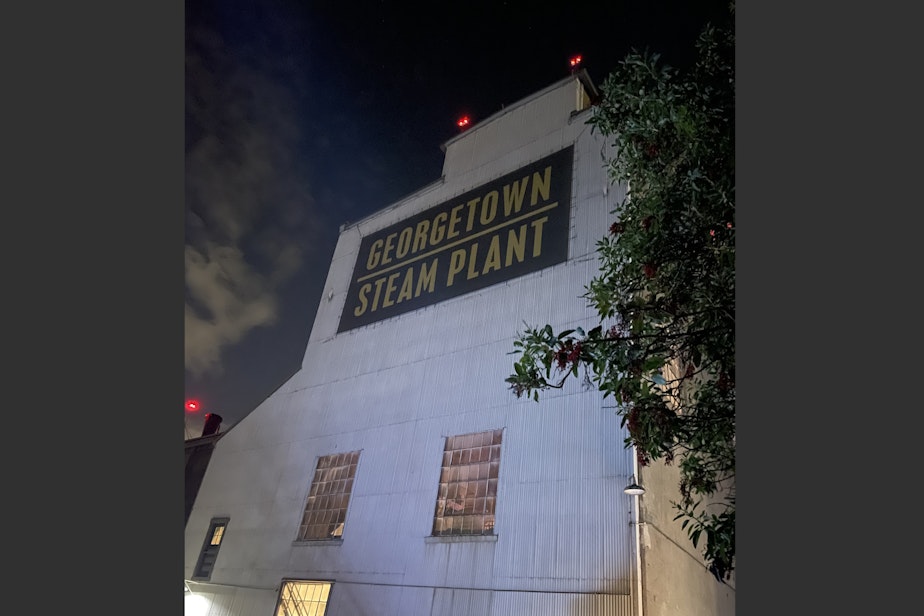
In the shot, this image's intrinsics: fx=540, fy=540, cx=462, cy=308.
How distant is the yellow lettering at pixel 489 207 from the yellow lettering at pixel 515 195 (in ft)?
1.28

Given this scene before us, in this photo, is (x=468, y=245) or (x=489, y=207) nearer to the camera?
(x=468, y=245)

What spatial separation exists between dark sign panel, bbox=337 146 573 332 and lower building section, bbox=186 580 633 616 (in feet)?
24.4

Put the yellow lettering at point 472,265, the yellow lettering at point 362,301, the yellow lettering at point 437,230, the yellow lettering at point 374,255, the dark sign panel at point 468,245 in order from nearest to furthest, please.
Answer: the dark sign panel at point 468,245 < the yellow lettering at point 472,265 < the yellow lettering at point 437,230 < the yellow lettering at point 362,301 < the yellow lettering at point 374,255

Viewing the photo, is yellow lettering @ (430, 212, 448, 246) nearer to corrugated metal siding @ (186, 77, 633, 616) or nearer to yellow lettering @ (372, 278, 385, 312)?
corrugated metal siding @ (186, 77, 633, 616)

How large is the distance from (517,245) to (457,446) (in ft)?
18.3

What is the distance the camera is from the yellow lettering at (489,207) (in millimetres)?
16016

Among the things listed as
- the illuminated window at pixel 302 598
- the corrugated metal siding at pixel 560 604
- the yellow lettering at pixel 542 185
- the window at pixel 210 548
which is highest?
the yellow lettering at pixel 542 185

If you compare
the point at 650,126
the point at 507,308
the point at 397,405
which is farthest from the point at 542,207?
the point at 650,126

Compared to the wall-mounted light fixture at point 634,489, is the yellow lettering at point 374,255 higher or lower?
higher

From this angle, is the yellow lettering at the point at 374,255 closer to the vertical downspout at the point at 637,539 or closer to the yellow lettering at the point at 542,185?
the yellow lettering at the point at 542,185

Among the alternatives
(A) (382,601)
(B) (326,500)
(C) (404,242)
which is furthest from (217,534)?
(C) (404,242)

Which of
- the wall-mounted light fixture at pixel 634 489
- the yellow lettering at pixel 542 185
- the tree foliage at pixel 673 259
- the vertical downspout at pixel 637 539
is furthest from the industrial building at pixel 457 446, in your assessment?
the tree foliage at pixel 673 259

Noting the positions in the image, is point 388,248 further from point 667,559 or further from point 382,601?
point 667,559

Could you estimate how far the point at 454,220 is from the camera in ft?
56.2
